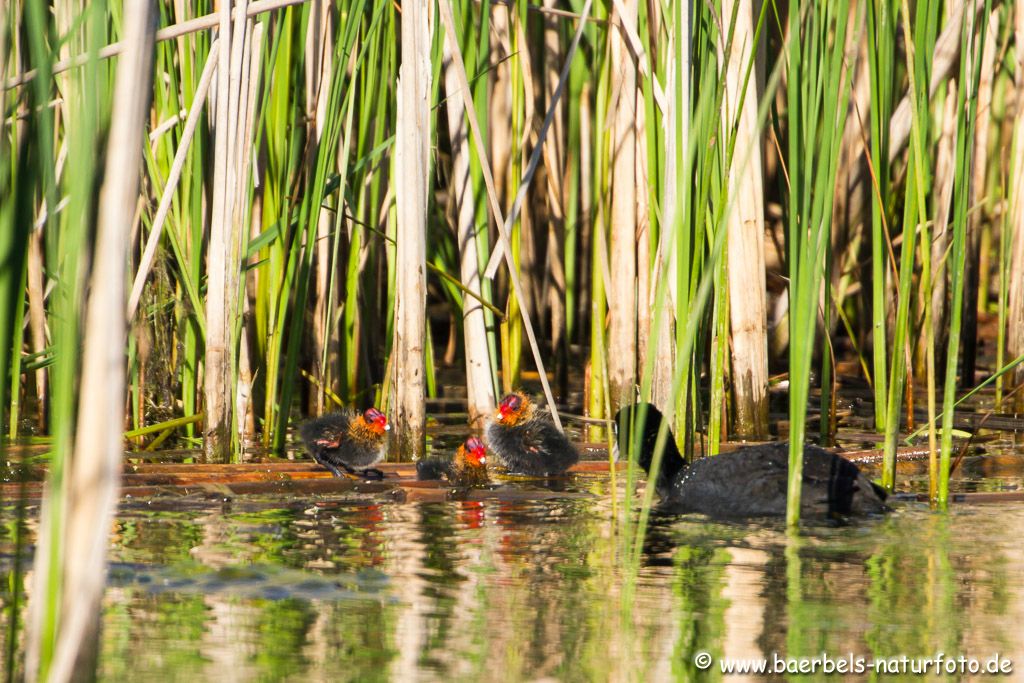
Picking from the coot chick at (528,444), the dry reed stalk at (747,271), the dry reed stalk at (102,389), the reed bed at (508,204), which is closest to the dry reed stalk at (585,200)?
the reed bed at (508,204)

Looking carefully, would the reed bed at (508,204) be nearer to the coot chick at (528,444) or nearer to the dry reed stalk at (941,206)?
the dry reed stalk at (941,206)

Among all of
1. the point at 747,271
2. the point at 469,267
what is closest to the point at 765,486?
the point at 747,271

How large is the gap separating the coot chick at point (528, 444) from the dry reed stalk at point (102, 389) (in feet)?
11.4

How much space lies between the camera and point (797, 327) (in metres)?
3.72

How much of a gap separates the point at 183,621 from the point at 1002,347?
174 inches

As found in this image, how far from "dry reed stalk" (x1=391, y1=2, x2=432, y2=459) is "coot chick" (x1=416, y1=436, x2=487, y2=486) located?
1.42ft

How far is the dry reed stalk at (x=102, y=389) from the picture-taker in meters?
1.90

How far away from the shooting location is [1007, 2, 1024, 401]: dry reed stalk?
22.6 ft

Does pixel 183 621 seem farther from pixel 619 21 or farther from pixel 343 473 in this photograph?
pixel 619 21

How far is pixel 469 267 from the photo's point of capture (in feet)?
19.8

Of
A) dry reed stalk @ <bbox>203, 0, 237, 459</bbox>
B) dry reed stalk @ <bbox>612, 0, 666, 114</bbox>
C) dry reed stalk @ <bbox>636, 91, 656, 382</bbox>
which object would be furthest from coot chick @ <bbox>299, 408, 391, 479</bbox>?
dry reed stalk @ <bbox>612, 0, 666, 114</bbox>

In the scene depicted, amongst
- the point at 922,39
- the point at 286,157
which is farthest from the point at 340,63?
the point at 922,39

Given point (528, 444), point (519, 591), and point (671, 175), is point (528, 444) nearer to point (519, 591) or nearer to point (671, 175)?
point (671, 175)

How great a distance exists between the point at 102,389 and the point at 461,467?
3132 millimetres
